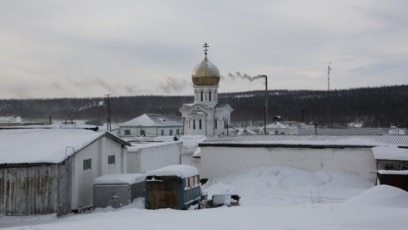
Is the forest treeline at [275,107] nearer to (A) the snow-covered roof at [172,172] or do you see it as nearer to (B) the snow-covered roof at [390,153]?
(B) the snow-covered roof at [390,153]

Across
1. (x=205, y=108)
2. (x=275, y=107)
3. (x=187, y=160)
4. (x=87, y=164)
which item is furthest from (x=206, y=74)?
(x=275, y=107)

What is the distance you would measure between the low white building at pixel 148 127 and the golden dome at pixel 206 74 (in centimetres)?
2067

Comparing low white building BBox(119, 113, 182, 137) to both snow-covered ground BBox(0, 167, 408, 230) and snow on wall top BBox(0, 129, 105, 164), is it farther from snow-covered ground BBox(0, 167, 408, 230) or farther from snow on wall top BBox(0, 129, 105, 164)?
snow-covered ground BBox(0, 167, 408, 230)

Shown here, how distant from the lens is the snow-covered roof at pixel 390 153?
27.3 meters

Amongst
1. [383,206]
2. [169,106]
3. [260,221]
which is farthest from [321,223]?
[169,106]

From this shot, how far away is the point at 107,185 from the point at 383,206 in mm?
12957

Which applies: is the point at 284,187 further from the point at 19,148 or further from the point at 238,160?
the point at 19,148

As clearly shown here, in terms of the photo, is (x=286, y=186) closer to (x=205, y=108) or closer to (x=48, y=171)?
(x=48, y=171)

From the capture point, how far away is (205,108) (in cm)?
6225

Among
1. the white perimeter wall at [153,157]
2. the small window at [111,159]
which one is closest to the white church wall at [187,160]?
the white perimeter wall at [153,157]

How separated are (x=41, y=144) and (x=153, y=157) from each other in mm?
14118

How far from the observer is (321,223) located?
48.1 feet

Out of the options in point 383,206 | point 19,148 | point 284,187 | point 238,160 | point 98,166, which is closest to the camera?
point 383,206

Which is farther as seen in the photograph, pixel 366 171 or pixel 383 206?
pixel 366 171
